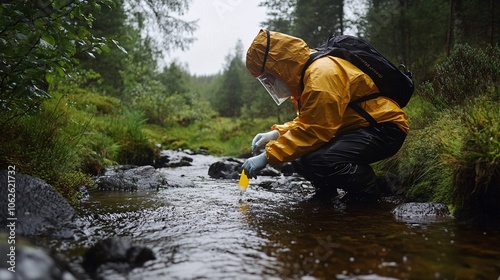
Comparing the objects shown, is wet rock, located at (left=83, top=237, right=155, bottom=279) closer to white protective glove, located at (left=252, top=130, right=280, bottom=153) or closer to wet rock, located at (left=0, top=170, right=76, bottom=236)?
wet rock, located at (left=0, top=170, right=76, bottom=236)

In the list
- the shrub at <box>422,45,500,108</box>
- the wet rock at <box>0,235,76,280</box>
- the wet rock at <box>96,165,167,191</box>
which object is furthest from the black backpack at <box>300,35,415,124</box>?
the wet rock at <box>0,235,76,280</box>

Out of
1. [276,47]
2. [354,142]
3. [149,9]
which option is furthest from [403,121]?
[149,9]

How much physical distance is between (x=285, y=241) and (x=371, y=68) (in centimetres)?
243

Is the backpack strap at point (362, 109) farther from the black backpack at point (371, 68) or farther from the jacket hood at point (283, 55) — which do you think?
the jacket hood at point (283, 55)

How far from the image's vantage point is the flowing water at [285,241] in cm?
189

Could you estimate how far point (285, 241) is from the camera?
8.09 ft

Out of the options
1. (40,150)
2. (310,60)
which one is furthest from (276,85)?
(40,150)

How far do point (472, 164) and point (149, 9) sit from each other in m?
9.79

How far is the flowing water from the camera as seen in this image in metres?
1.89

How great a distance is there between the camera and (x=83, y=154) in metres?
5.61

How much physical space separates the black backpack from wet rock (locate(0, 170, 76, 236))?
2.83m

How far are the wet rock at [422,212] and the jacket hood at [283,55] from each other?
1.79 m

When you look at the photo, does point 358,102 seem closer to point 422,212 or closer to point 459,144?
point 459,144

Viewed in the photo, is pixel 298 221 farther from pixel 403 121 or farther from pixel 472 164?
pixel 403 121
